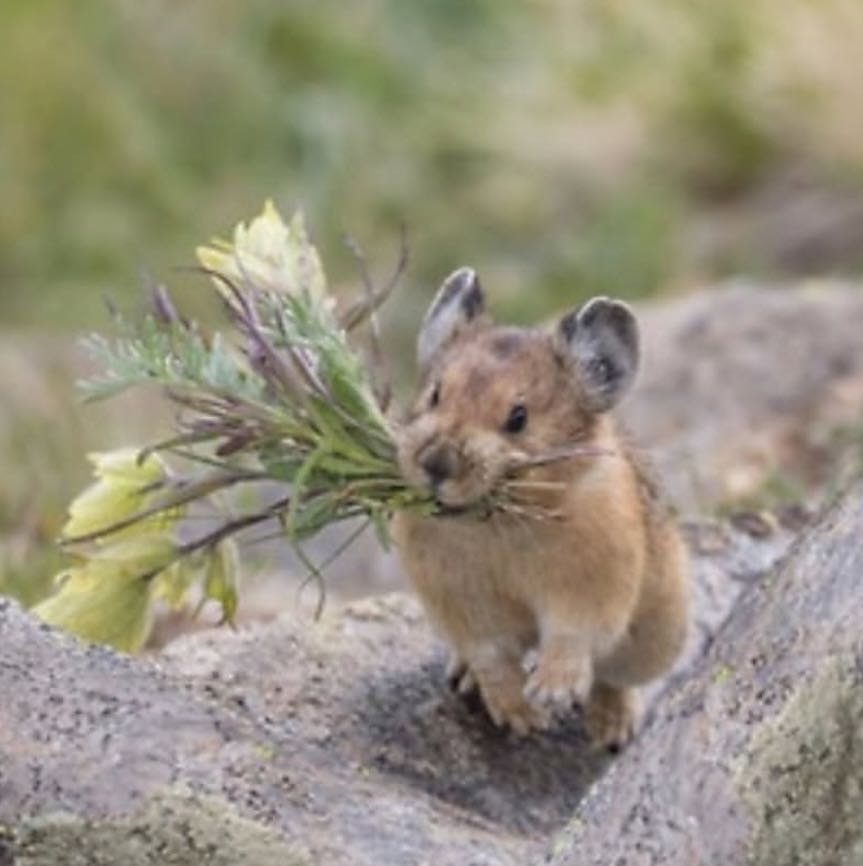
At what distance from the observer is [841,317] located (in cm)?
1071

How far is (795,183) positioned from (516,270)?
5.31ft

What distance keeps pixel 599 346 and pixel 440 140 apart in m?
9.62

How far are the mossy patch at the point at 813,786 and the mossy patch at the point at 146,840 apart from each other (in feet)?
2.43

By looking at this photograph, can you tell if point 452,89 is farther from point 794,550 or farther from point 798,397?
point 794,550

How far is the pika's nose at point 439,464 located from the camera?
614 cm

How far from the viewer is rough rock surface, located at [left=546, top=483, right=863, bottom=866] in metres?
5.18

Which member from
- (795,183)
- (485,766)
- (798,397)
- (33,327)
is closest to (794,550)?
(485,766)

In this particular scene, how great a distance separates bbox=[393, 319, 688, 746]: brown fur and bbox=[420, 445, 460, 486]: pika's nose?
98 millimetres

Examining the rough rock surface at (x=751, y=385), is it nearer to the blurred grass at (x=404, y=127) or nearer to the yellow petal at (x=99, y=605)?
the yellow petal at (x=99, y=605)

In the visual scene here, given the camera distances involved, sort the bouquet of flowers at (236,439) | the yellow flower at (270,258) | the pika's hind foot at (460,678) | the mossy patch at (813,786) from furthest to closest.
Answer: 1. the pika's hind foot at (460,678)
2. the yellow flower at (270,258)
3. the bouquet of flowers at (236,439)
4. the mossy patch at (813,786)

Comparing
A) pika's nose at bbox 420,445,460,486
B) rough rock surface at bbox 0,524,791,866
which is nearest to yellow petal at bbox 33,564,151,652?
rough rock surface at bbox 0,524,791,866

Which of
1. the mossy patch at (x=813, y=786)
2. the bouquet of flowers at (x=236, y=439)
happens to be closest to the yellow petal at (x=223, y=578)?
the bouquet of flowers at (x=236, y=439)

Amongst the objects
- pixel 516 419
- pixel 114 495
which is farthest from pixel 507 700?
pixel 114 495

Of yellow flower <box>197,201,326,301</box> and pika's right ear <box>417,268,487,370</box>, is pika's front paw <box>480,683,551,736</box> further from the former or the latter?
yellow flower <box>197,201,326,301</box>
